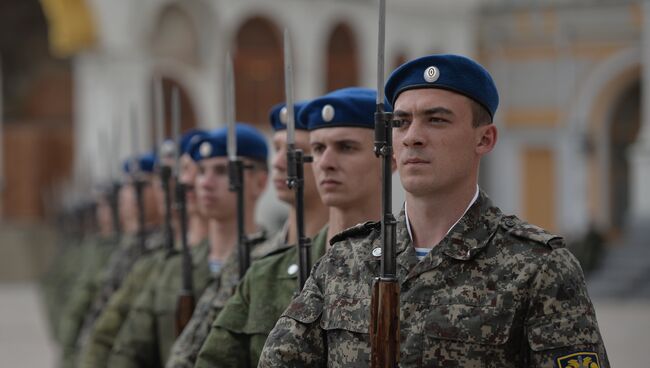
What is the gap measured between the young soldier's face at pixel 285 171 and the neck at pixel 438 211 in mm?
1427

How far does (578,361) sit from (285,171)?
1930 millimetres

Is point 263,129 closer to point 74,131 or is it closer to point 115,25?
point 115,25

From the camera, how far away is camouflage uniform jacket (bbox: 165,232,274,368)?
14.1 feet

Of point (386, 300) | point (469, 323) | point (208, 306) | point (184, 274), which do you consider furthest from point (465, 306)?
point (184, 274)

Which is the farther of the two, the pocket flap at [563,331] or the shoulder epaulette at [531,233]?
the shoulder epaulette at [531,233]

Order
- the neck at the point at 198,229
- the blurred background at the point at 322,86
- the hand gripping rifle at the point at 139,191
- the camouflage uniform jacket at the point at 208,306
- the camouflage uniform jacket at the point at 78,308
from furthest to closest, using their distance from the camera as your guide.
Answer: the blurred background at the point at 322,86, the camouflage uniform jacket at the point at 78,308, the hand gripping rifle at the point at 139,191, the neck at the point at 198,229, the camouflage uniform jacket at the point at 208,306

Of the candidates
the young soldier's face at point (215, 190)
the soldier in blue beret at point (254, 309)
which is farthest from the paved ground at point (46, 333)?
the soldier in blue beret at point (254, 309)

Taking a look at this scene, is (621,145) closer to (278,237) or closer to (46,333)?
(46,333)

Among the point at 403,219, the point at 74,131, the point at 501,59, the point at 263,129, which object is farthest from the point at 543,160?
the point at 403,219

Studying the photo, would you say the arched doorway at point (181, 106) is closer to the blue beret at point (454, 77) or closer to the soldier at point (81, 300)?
the soldier at point (81, 300)

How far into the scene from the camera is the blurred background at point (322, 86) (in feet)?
58.4

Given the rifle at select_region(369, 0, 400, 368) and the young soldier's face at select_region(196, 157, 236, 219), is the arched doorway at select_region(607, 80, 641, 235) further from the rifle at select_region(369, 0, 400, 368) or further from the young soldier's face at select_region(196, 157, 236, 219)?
the rifle at select_region(369, 0, 400, 368)

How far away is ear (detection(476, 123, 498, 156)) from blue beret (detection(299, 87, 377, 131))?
2.83 feet

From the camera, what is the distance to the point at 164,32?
18.4m
